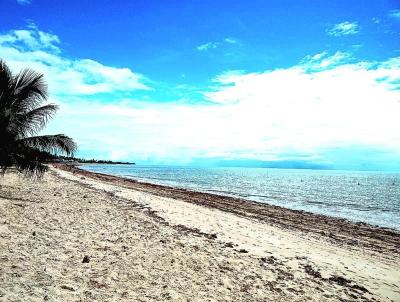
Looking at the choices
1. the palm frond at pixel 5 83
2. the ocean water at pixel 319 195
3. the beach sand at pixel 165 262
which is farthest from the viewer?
the ocean water at pixel 319 195

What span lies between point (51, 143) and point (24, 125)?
139 cm

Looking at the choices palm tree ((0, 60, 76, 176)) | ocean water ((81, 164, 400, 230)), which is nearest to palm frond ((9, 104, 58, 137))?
palm tree ((0, 60, 76, 176))

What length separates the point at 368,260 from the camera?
11133mm

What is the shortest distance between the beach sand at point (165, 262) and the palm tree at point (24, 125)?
7.93 ft

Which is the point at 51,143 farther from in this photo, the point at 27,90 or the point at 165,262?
the point at 165,262

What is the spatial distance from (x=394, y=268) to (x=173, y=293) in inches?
335

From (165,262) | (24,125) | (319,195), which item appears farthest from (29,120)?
(319,195)

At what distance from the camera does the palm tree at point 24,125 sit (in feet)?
44.2

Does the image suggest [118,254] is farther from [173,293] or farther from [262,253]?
[262,253]

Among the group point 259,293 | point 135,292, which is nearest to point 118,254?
point 135,292

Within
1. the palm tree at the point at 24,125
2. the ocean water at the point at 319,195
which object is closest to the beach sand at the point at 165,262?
the palm tree at the point at 24,125

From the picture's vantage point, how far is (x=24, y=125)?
14273mm

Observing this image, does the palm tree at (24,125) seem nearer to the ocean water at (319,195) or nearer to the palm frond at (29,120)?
the palm frond at (29,120)

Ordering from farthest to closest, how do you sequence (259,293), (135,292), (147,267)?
(147,267) < (259,293) < (135,292)
